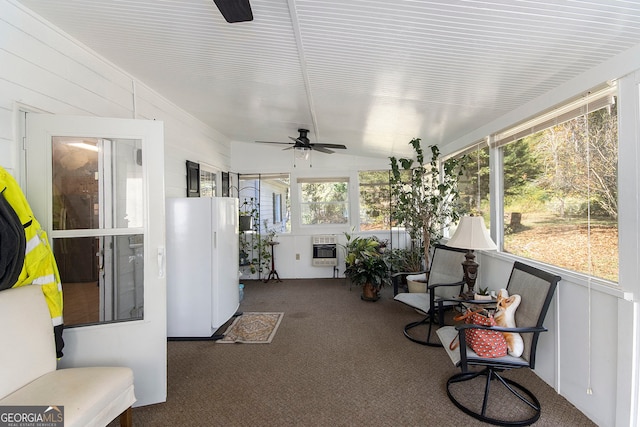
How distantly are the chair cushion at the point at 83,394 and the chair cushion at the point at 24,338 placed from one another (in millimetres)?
56

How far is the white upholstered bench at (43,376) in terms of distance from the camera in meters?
1.43

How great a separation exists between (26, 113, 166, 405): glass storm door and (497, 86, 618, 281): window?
2.91 m

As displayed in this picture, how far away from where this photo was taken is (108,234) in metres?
2.14

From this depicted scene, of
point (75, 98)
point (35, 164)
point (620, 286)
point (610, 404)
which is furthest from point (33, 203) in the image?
point (610, 404)

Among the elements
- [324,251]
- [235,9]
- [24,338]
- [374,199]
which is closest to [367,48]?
[235,9]

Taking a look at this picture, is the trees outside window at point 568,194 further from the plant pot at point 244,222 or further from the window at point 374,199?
the plant pot at point 244,222

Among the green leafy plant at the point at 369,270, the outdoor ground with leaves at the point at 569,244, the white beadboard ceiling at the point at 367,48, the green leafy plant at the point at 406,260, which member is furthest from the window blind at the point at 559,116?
the green leafy plant at the point at 369,270

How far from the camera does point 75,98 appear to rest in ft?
7.73

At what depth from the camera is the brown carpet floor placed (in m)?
2.01

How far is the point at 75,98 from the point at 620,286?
12.7 feet

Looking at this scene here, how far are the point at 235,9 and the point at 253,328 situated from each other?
312 cm

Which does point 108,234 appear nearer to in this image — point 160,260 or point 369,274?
point 160,260

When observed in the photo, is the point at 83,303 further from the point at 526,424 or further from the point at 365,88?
the point at 526,424

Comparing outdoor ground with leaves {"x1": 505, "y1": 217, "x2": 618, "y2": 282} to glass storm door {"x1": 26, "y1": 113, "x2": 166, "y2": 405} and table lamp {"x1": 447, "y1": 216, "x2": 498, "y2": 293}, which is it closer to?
table lamp {"x1": 447, "y1": 216, "x2": 498, "y2": 293}
